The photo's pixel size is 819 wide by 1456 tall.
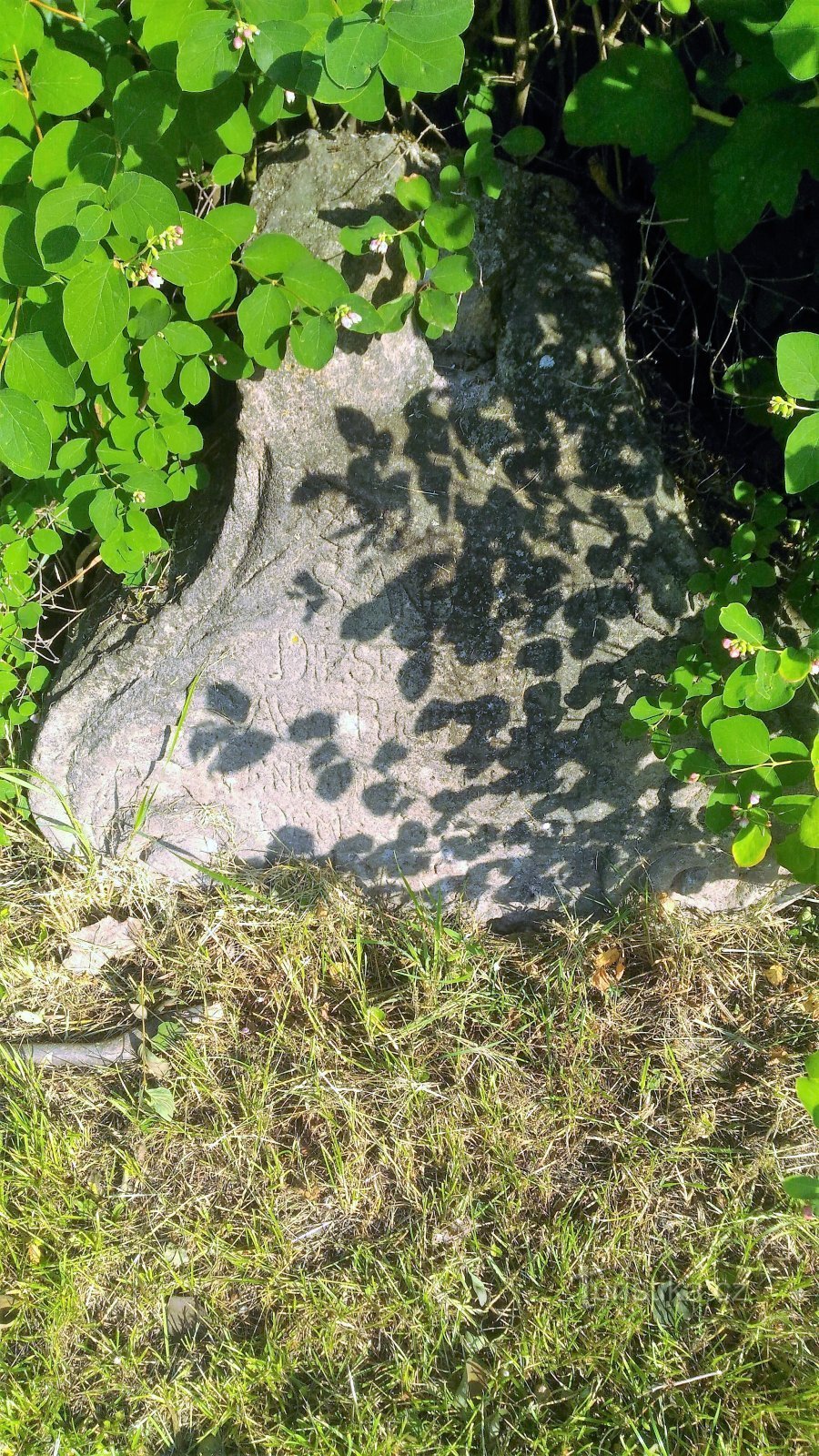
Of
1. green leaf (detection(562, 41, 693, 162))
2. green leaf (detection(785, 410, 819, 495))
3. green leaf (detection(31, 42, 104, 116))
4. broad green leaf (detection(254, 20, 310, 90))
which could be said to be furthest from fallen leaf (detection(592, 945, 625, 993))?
green leaf (detection(31, 42, 104, 116))

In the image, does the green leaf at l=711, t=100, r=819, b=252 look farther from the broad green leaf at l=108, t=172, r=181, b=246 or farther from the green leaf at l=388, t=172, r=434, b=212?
the broad green leaf at l=108, t=172, r=181, b=246

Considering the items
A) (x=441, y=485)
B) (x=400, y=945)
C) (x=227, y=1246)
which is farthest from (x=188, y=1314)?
(x=441, y=485)

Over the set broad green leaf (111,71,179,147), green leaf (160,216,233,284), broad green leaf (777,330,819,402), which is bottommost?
broad green leaf (777,330,819,402)

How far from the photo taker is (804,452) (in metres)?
1.40

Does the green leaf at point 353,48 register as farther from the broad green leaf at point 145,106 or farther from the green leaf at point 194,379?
the green leaf at point 194,379

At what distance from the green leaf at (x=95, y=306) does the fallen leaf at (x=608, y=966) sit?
1867mm

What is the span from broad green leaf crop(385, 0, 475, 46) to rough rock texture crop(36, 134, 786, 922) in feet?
1.66

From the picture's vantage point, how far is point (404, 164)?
1923 millimetres

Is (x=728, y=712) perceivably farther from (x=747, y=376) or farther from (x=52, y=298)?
(x=52, y=298)

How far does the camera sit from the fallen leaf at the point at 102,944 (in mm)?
2738

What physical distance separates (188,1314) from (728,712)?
1.86 m

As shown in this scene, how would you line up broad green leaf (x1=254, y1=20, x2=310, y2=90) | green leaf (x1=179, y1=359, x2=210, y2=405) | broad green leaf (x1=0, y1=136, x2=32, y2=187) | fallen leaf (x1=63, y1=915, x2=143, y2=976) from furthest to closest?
fallen leaf (x1=63, y1=915, x2=143, y2=976)
green leaf (x1=179, y1=359, x2=210, y2=405)
broad green leaf (x1=0, y1=136, x2=32, y2=187)
broad green leaf (x1=254, y1=20, x2=310, y2=90)

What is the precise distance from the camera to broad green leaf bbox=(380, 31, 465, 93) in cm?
147

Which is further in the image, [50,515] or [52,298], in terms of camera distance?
[50,515]
